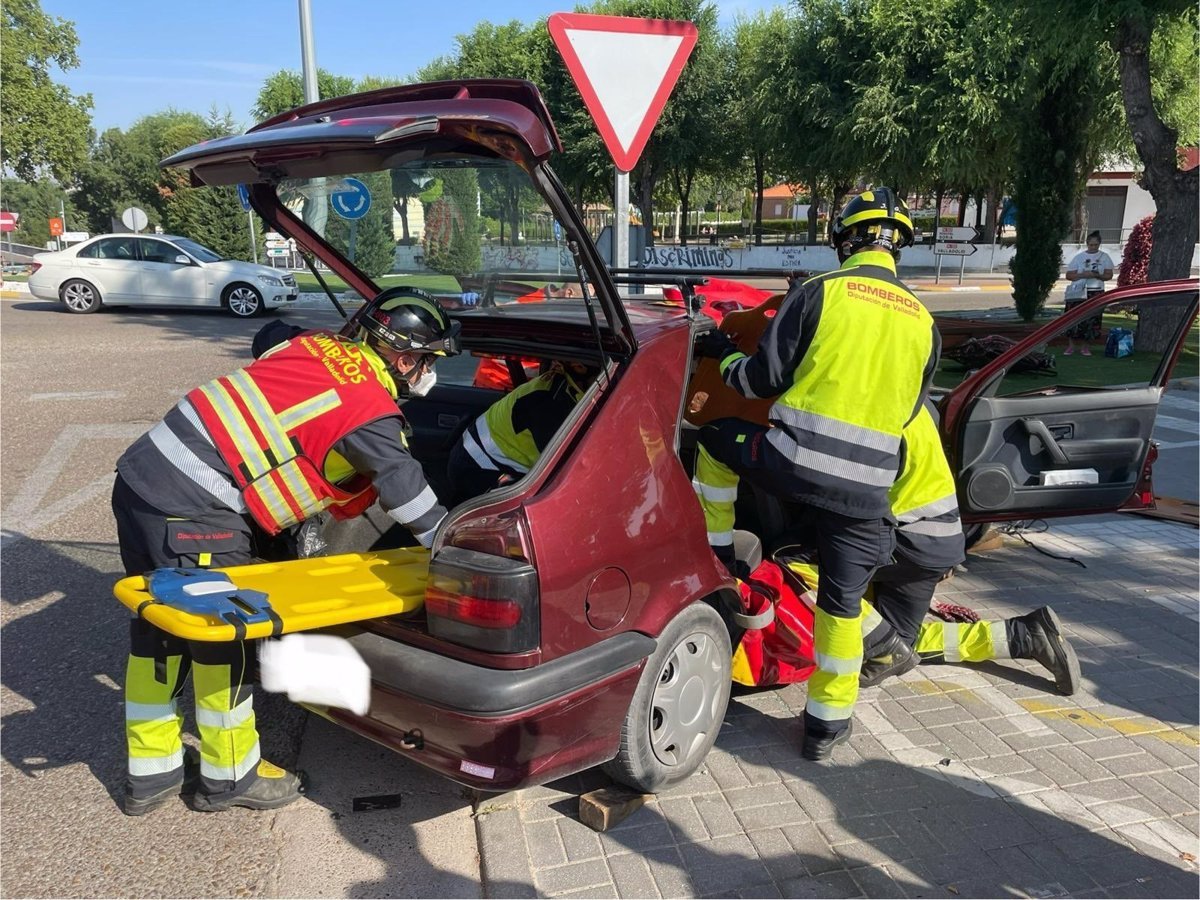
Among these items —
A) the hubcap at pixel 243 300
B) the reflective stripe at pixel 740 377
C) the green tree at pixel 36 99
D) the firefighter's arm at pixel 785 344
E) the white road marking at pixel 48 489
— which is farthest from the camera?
the green tree at pixel 36 99

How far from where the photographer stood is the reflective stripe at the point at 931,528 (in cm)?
324

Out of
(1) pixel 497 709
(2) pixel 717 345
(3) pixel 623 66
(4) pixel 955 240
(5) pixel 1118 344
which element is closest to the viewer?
(1) pixel 497 709

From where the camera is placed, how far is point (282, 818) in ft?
9.20

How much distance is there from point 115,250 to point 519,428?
16386 millimetres

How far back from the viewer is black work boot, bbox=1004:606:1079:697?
355cm

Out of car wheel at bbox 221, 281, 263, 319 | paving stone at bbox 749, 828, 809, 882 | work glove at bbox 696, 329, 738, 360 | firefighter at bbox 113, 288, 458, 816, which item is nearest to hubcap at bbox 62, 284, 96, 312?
car wheel at bbox 221, 281, 263, 319

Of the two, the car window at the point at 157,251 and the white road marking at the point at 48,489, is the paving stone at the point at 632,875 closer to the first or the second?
the white road marking at the point at 48,489

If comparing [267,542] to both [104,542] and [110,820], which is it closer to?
[110,820]

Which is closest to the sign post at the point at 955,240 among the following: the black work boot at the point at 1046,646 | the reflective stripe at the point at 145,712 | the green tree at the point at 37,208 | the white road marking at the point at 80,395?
the white road marking at the point at 80,395

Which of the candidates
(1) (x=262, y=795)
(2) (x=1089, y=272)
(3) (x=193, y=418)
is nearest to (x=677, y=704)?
(1) (x=262, y=795)

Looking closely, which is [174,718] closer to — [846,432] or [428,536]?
[428,536]

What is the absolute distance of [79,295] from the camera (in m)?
16.8

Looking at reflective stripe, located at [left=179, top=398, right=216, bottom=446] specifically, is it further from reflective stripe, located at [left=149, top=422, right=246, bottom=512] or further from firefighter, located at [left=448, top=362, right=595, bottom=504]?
firefighter, located at [left=448, top=362, right=595, bottom=504]

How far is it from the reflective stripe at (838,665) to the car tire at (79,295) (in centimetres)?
1762
